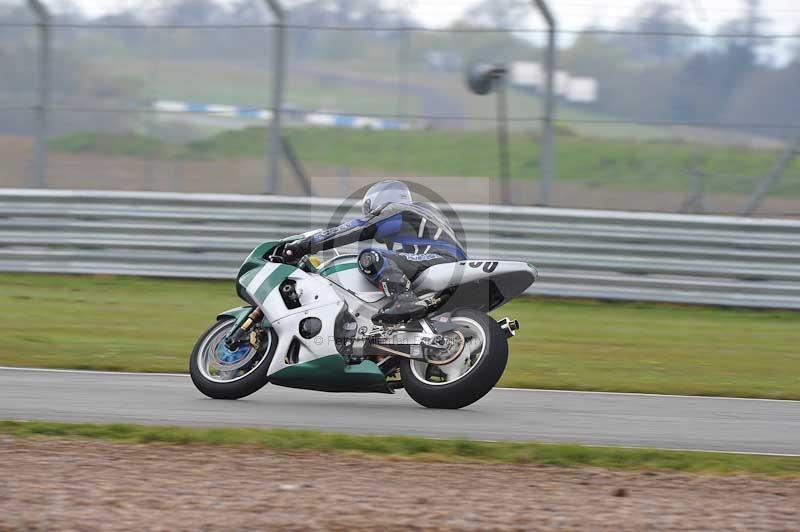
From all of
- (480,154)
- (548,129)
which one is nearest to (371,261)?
(480,154)

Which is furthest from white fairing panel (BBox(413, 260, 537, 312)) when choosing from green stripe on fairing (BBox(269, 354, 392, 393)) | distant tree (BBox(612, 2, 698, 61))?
distant tree (BBox(612, 2, 698, 61))

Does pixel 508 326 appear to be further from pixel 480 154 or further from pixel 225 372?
pixel 480 154

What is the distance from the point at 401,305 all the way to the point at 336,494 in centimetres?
256

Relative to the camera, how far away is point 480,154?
1568 centimetres

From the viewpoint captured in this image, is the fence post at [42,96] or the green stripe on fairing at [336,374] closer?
the green stripe on fairing at [336,374]

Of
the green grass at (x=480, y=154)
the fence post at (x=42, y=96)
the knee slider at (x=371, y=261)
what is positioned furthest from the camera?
the fence post at (x=42, y=96)

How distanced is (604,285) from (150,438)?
861 cm

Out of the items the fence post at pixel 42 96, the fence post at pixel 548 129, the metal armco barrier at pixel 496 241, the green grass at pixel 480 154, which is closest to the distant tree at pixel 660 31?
the fence post at pixel 548 129

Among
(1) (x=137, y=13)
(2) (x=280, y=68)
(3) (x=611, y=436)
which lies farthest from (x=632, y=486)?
(1) (x=137, y=13)

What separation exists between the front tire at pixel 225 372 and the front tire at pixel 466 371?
3.08 feet

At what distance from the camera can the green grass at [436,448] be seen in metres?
6.91

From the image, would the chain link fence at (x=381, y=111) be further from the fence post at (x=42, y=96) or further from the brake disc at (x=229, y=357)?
the brake disc at (x=229, y=357)

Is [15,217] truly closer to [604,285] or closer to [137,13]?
[137,13]

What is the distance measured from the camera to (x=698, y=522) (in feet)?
18.6
